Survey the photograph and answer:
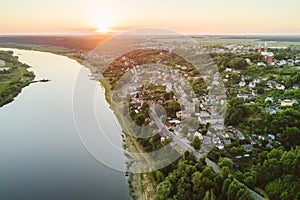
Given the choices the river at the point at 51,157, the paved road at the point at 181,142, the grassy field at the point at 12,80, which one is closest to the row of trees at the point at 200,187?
the paved road at the point at 181,142

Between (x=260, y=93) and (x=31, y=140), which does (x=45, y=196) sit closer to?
(x=31, y=140)

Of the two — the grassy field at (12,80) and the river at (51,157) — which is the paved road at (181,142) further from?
the grassy field at (12,80)

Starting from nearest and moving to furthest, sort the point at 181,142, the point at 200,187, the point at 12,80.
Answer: the point at 200,187 < the point at 181,142 < the point at 12,80

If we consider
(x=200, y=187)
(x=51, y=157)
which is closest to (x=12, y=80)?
(x=51, y=157)

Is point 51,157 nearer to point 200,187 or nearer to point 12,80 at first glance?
point 200,187

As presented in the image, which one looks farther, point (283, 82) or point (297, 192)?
point (283, 82)

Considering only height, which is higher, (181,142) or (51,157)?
(181,142)

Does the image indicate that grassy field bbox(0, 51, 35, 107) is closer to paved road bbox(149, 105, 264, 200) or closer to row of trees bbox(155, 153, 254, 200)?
paved road bbox(149, 105, 264, 200)

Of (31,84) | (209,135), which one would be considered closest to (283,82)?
(209,135)
